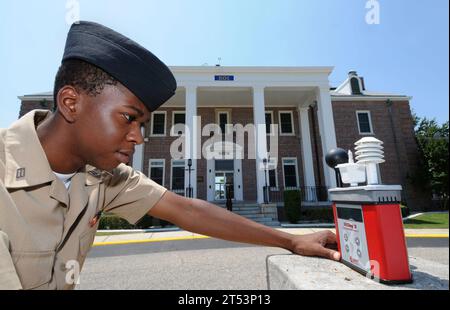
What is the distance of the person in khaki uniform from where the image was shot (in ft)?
2.83

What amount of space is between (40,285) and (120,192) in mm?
568

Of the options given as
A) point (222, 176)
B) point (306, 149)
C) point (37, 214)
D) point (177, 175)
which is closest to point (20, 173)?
point (37, 214)

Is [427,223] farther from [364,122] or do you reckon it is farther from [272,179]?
[364,122]

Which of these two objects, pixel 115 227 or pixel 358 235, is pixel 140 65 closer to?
pixel 358 235

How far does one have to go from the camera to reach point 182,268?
4.34 metres

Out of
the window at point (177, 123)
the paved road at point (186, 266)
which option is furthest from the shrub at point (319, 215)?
the window at point (177, 123)

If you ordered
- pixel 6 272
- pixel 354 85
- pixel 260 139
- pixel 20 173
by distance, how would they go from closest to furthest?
pixel 6 272 < pixel 20 173 < pixel 260 139 < pixel 354 85

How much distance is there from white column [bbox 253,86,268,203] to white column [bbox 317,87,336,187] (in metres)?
3.56

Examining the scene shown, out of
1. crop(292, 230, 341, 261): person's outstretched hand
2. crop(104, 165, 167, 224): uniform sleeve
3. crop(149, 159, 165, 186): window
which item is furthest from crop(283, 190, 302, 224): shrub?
crop(104, 165, 167, 224): uniform sleeve

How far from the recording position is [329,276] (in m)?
1.76

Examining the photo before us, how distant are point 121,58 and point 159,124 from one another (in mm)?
17497
